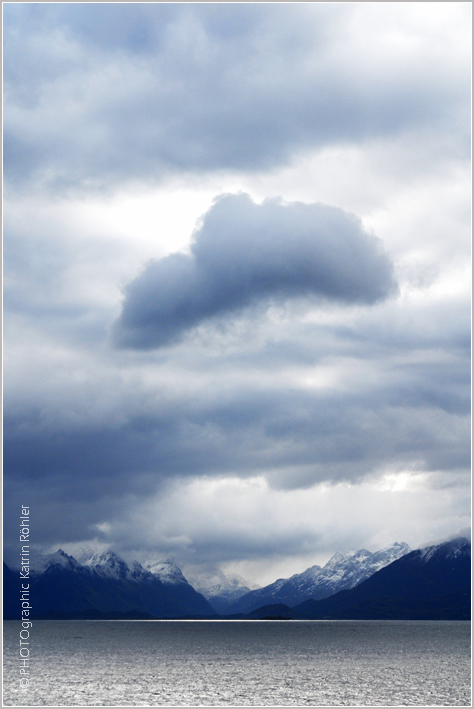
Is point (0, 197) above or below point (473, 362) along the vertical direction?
above

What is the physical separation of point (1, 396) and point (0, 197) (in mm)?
24676

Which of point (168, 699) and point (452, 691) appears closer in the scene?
point (168, 699)

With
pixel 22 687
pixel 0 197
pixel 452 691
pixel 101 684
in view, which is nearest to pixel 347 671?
pixel 452 691

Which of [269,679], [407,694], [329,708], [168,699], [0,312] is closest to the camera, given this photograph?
[0,312]

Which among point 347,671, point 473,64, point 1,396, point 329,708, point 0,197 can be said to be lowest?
point 347,671

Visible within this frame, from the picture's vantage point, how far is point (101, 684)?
545 feet

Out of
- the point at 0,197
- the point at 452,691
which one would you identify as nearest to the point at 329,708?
the point at 452,691

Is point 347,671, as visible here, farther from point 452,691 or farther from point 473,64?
point 473,64

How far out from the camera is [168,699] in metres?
142

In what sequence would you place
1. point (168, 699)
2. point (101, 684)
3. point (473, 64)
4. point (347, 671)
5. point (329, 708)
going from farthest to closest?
point (347, 671) < point (101, 684) < point (168, 699) < point (329, 708) < point (473, 64)

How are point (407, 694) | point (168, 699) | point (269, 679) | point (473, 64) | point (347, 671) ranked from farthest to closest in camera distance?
point (347, 671) < point (269, 679) < point (407, 694) < point (168, 699) < point (473, 64)

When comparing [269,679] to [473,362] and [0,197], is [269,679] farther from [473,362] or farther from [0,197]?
[0,197]

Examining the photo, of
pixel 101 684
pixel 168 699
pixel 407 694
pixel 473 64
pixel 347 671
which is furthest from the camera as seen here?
pixel 347 671

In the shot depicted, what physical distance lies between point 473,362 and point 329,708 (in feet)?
256
